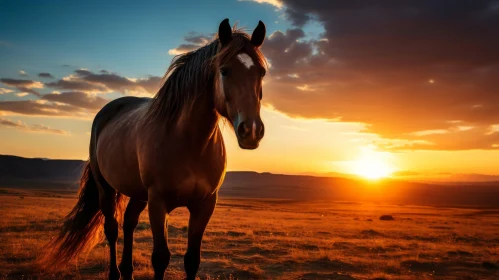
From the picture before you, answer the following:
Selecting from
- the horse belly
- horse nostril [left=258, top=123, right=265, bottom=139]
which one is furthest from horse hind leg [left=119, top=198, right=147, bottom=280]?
horse nostril [left=258, top=123, right=265, bottom=139]

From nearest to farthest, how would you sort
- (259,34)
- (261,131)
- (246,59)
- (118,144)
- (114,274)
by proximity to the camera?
1. (261,131)
2. (246,59)
3. (259,34)
4. (118,144)
5. (114,274)

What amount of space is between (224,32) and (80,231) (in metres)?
4.75

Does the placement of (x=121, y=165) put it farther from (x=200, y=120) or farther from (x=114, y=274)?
(x=114, y=274)

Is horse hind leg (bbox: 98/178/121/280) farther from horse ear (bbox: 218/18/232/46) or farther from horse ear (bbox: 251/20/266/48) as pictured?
horse ear (bbox: 251/20/266/48)

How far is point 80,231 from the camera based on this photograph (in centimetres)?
657

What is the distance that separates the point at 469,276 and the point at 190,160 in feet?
31.9

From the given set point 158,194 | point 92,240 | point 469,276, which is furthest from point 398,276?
point 158,194

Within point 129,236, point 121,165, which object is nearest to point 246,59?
point 121,165

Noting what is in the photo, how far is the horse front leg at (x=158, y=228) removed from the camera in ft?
12.6

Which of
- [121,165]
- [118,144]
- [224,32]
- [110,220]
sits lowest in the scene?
[110,220]

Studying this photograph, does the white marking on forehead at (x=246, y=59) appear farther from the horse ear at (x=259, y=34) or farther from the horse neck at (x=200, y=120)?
the horse neck at (x=200, y=120)

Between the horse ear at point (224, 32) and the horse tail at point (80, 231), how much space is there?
166 inches

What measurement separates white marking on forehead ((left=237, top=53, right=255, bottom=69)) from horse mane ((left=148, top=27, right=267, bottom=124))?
0.21ft

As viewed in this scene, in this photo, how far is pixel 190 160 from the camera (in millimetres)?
3873
